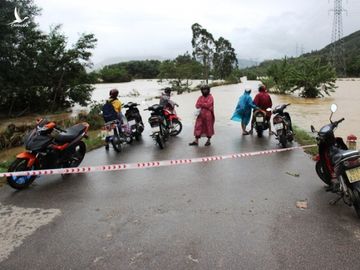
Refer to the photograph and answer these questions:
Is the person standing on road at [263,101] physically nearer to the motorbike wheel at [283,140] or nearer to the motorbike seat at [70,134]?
the motorbike wheel at [283,140]

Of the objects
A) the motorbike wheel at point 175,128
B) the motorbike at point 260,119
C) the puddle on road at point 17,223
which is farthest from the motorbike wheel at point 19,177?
the motorbike at point 260,119

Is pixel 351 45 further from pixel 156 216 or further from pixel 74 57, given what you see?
pixel 156 216

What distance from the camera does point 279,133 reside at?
8312mm

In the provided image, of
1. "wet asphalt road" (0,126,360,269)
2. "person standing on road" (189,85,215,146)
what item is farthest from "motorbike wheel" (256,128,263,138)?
"wet asphalt road" (0,126,360,269)

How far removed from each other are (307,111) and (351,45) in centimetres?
9982

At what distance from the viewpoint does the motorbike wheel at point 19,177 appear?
542 cm

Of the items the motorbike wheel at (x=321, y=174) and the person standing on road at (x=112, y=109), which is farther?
the person standing on road at (x=112, y=109)

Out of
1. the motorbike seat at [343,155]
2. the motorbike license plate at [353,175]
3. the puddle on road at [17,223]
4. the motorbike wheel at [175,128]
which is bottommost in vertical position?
the puddle on road at [17,223]

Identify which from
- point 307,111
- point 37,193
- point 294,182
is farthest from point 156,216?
point 307,111

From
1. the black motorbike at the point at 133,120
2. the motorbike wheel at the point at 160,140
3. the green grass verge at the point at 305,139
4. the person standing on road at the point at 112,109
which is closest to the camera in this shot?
the green grass verge at the point at 305,139

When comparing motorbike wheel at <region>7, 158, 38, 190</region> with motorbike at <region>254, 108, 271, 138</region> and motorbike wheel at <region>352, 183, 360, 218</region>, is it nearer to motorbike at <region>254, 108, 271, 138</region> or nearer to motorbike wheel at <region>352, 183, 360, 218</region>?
motorbike wheel at <region>352, 183, 360, 218</region>

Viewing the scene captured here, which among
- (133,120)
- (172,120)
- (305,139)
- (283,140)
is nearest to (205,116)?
(172,120)

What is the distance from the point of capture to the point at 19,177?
5570 millimetres

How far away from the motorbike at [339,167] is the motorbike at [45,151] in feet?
13.8
